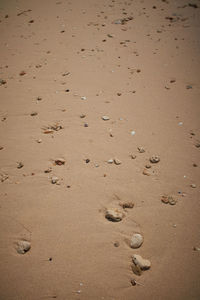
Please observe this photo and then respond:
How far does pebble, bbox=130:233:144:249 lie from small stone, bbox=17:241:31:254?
0.93m

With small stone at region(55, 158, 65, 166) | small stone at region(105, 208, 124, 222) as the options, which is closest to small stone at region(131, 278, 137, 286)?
small stone at region(105, 208, 124, 222)

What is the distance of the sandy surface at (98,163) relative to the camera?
1.52 metres

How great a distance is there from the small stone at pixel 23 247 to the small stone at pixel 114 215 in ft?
2.48

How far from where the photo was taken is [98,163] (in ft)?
7.18

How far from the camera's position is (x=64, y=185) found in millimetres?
1994

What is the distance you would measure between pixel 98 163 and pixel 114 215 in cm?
66

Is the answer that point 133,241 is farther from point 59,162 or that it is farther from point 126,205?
point 59,162

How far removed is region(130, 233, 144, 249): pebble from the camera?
1.62 metres

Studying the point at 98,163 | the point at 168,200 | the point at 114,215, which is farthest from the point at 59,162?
the point at 168,200

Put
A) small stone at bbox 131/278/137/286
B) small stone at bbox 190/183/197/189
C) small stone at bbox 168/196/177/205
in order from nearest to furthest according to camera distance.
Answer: small stone at bbox 131/278/137/286
small stone at bbox 168/196/177/205
small stone at bbox 190/183/197/189

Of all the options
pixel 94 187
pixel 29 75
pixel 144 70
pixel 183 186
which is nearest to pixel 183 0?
pixel 144 70

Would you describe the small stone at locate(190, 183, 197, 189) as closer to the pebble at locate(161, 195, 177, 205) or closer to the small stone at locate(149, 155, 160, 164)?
the pebble at locate(161, 195, 177, 205)

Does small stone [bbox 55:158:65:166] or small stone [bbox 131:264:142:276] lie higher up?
small stone [bbox 55:158:65:166]

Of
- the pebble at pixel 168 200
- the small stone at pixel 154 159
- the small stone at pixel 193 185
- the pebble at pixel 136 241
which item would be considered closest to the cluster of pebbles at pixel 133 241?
the pebble at pixel 136 241
